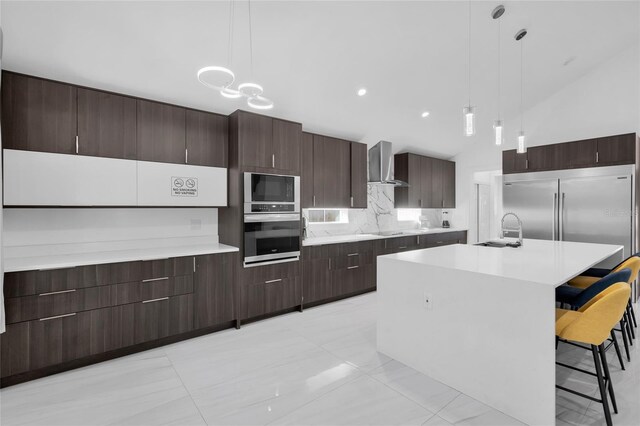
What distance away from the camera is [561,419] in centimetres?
189

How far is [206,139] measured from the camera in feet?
11.5

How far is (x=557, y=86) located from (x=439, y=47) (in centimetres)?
294

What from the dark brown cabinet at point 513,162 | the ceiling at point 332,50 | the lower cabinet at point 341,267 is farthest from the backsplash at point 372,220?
the dark brown cabinet at point 513,162

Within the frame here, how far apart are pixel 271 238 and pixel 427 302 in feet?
6.39

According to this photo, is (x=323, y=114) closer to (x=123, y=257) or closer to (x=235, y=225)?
(x=235, y=225)

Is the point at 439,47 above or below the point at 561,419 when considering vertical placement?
above

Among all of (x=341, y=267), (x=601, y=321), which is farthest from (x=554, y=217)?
(x=601, y=321)

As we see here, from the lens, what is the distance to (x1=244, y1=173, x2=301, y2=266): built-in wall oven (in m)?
3.48

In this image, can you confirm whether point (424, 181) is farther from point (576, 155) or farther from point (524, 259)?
point (524, 259)

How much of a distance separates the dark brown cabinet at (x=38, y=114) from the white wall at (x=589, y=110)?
6637 millimetres

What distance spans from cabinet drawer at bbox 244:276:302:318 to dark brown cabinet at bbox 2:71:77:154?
2219 millimetres

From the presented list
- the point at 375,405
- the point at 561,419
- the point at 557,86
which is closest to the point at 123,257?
the point at 375,405

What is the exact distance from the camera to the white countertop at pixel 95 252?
2467mm

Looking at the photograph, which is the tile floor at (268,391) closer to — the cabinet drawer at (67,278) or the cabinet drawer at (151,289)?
the cabinet drawer at (151,289)
